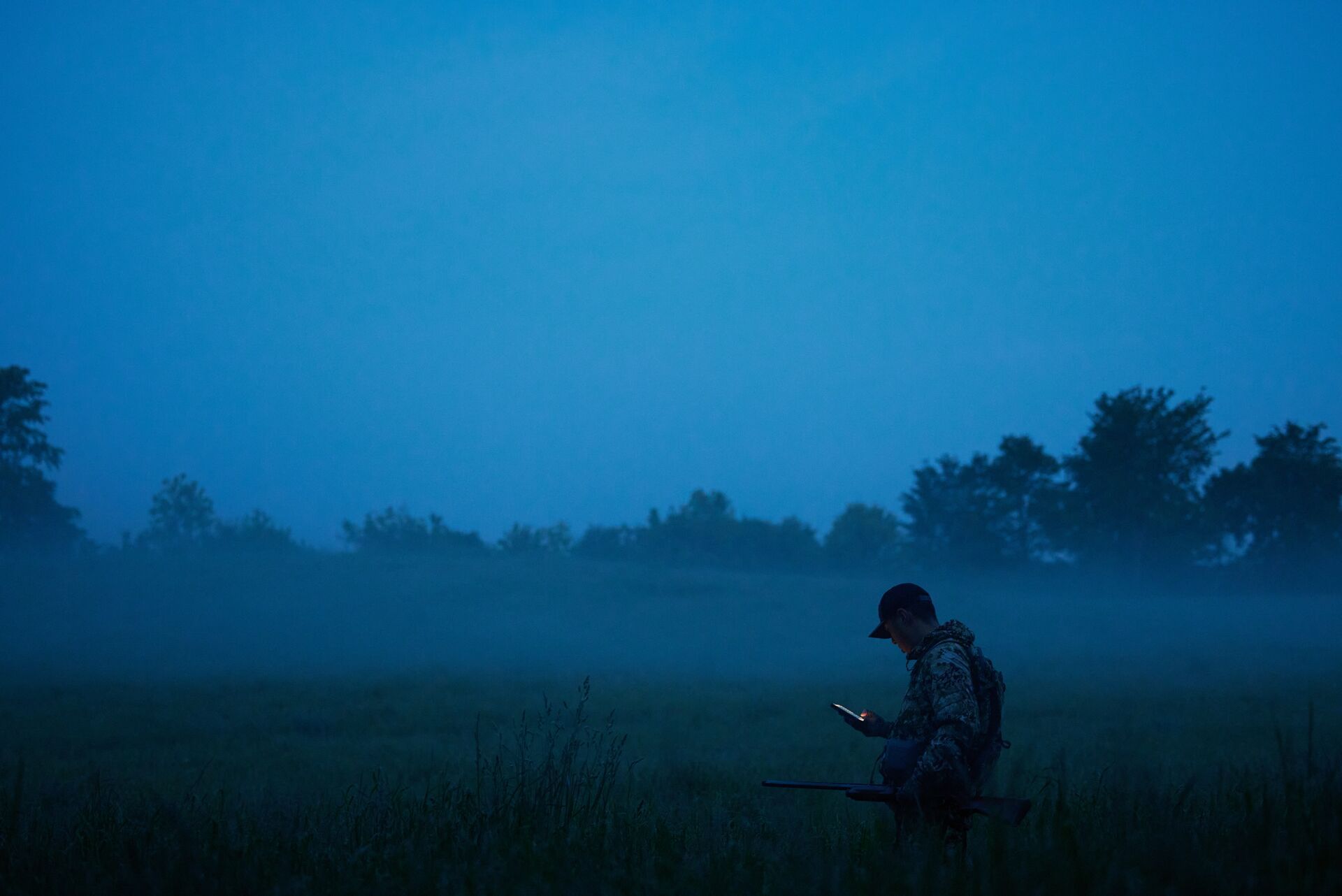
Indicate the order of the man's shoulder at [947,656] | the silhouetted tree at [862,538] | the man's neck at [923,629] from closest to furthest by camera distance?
the man's shoulder at [947,656] → the man's neck at [923,629] → the silhouetted tree at [862,538]

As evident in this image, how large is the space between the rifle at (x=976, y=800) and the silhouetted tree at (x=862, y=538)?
80.9 meters

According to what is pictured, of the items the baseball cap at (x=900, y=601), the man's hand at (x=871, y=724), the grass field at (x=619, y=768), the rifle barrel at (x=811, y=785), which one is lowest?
the grass field at (x=619, y=768)

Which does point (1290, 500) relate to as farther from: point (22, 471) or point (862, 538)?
point (22, 471)

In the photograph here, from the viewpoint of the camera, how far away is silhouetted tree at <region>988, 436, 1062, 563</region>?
73.3 metres

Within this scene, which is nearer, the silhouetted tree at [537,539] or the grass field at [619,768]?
the grass field at [619,768]

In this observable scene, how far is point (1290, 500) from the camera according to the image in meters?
62.6

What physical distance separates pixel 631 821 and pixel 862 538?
90.7 m

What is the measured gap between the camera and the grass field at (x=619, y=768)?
12.8 feet

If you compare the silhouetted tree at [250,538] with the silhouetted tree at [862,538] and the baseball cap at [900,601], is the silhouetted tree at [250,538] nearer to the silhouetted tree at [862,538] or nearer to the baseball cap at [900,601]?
the silhouetted tree at [862,538]

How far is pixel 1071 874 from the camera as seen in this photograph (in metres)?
3.42

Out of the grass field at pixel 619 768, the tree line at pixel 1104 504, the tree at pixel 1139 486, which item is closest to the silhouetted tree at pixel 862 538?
the tree line at pixel 1104 504

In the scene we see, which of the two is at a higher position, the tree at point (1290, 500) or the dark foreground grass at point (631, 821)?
the tree at point (1290, 500)

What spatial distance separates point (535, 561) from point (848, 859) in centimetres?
6744

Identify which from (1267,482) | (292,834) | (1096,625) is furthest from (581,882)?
(1267,482)
